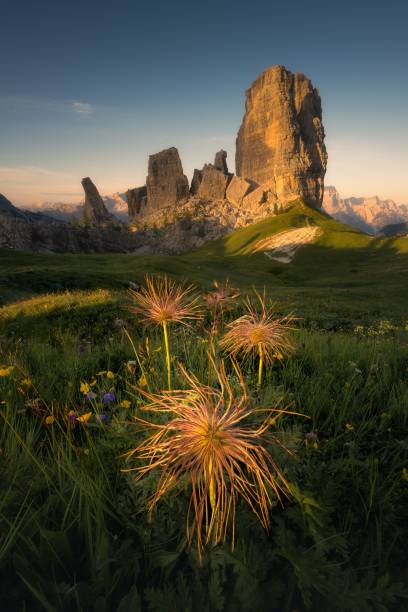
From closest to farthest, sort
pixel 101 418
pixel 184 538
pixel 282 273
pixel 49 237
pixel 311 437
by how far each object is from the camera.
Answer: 1. pixel 184 538
2. pixel 311 437
3. pixel 101 418
4. pixel 282 273
5. pixel 49 237

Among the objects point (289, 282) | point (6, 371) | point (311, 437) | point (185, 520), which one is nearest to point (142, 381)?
point (6, 371)

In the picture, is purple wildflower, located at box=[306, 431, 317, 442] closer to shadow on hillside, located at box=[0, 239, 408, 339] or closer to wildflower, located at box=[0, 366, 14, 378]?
wildflower, located at box=[0, 366, 14, 378]

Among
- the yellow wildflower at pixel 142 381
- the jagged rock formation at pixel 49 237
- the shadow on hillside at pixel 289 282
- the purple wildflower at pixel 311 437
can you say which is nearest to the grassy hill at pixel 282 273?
the shadow on hillside at pixel 289 282

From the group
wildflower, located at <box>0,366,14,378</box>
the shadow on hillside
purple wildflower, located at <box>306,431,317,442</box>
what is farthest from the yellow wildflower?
the shadow on hillside

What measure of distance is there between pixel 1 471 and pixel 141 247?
7731 inches

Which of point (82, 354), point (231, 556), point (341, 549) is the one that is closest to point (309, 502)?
point (341, 549)

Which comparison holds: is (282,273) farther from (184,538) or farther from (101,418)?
(184,538)

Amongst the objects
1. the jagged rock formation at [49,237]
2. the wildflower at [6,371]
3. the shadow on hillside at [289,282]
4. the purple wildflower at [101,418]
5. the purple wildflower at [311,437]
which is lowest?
the shadow on hillside at [289,282]

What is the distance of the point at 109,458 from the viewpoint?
236 cm

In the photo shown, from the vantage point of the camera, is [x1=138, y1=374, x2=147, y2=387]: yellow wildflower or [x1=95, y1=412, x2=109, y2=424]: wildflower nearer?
[x1=95, y1=412, x2=109, y2=424]: wildflower

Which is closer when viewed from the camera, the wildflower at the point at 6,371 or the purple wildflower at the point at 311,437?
the purple wildflower at the point at 311,437

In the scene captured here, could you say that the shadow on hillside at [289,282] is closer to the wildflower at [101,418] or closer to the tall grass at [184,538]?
the wildflower at [101,418]

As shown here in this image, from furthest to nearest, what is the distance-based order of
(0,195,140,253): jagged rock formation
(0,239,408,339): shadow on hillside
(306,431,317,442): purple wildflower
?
(0,195,140,253): jagged rock formation, (0,239,408,339): shadow on hillside, (306,431,317,442): purple wildflower

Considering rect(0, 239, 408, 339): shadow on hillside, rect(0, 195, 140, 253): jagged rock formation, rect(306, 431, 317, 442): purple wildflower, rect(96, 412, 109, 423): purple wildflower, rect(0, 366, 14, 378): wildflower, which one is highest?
rect(0, 195, 140, 253): jagged rock formation
